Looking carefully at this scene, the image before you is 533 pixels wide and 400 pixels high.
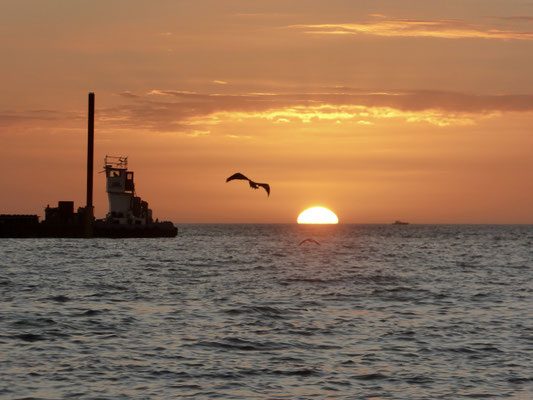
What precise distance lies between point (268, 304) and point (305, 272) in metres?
22.5

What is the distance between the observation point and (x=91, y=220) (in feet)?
413

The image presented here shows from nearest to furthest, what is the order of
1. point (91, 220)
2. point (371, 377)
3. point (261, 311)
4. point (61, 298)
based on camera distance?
point (371, 377)
point (261, 311)
point (61, 298)
point (91, 220)

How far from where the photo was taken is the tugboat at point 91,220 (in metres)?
125

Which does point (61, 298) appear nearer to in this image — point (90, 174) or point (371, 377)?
point (371, 377)

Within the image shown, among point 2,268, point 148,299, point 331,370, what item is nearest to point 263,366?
point 331,370

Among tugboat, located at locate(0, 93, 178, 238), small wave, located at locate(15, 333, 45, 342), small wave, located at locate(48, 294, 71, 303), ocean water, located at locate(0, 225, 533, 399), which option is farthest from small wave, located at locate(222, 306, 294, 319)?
tugboat, located at locate(0, 93, 178, 238)

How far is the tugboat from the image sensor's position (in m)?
125

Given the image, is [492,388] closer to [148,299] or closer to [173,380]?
[173,380]

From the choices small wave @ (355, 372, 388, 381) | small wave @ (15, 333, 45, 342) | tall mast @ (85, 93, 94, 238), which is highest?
tall mast @ (85, 93, 94, 238)

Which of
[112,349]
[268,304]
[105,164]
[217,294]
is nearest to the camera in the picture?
[112,349]

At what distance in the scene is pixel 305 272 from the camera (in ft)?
181

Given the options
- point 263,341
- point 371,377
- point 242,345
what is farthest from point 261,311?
point 371,377

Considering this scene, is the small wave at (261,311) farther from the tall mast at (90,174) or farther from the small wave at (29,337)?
the tall mast at (90,174)

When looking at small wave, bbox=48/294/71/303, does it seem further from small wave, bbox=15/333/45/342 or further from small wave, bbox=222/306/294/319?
small wave, bbox=15/333/45/342
